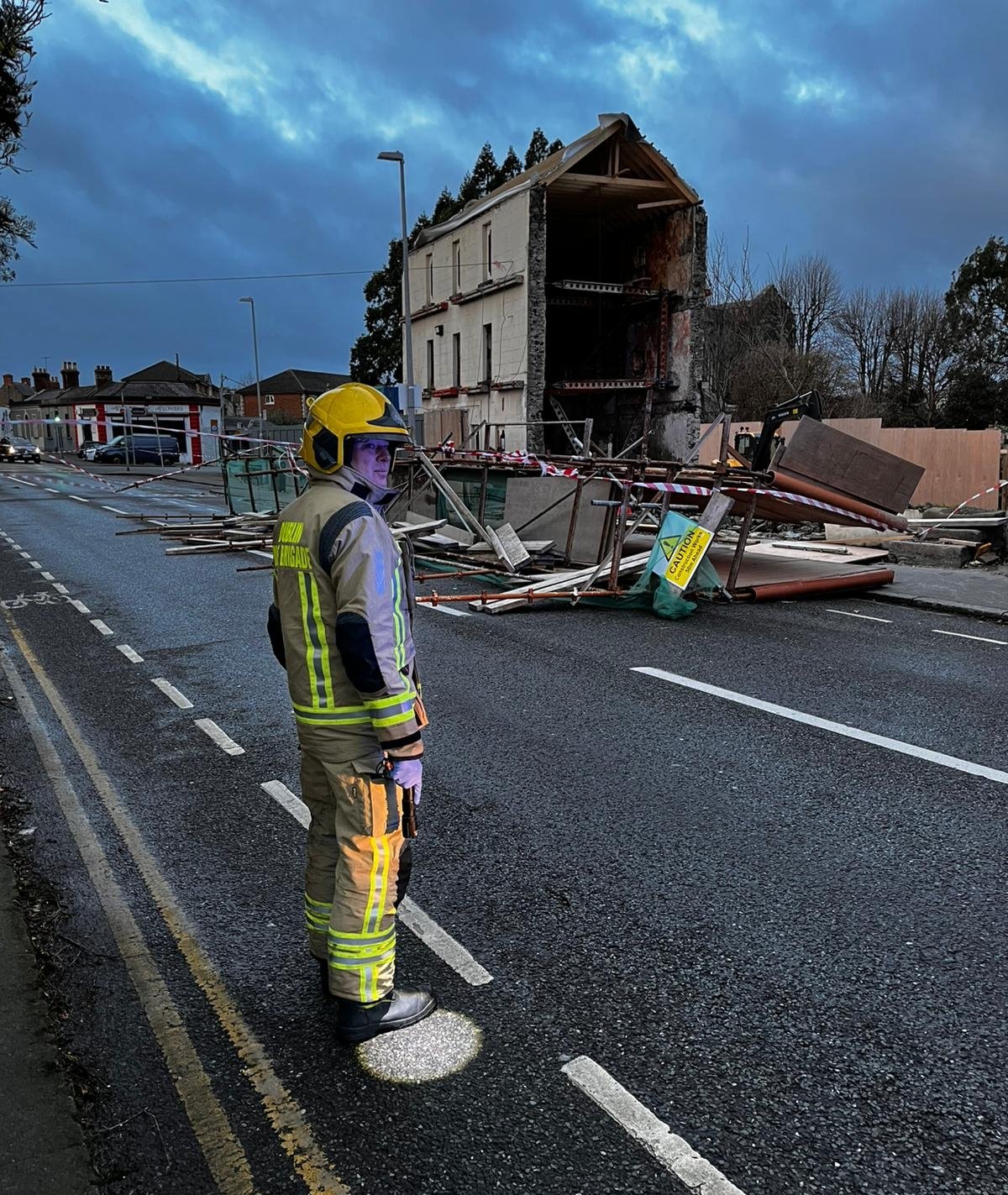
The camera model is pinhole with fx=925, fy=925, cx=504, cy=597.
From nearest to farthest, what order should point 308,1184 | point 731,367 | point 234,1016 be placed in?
point 308,1184 → point 234,1016 → point 731,367

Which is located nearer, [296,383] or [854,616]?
[854,616]

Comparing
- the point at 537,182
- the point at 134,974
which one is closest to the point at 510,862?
the point at 134,974

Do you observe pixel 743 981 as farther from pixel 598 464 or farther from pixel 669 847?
pixel 598 464

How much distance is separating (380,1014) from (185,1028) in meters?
0.65

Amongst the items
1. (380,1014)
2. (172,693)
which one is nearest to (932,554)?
(172,693)

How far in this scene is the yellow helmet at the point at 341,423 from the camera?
9.50ft

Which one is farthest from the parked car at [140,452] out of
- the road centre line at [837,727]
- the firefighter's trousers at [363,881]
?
the firefighter's trousers at [363,881]

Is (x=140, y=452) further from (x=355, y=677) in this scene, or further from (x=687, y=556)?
(x=355, y=677)

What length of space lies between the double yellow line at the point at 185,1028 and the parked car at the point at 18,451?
174ft

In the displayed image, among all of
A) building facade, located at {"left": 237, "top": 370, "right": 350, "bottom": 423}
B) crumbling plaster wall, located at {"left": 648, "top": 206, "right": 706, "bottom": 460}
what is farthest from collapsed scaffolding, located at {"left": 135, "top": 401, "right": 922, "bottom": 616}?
building facade, located at {"left": 237, "top": 370, "right": 350, "bottom": 423}

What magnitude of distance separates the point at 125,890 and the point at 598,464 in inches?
381

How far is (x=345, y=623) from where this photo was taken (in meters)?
2.76

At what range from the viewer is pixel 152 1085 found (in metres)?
2.72

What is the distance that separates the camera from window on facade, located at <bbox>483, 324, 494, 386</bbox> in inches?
1182
